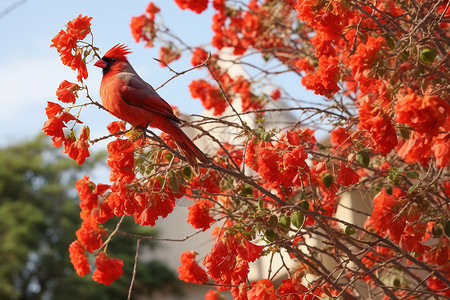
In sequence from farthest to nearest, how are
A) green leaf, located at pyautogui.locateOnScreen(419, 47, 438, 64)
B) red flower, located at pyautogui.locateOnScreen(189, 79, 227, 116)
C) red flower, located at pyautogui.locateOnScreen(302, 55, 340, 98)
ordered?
red flower, located at pyautogui.locateOnScreen(189, 79, 227, 116) < red flower, located at pyautogui.locateOnScreen(302, 55, 340, 98) < green leaf, located at pyautogui.locateOnScreen(419, 47, 438, 64)

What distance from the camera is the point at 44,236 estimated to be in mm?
14977

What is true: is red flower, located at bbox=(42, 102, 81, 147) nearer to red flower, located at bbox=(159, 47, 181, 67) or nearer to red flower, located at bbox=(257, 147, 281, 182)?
red flower, located at bbox=(257, 147, 281, 182)

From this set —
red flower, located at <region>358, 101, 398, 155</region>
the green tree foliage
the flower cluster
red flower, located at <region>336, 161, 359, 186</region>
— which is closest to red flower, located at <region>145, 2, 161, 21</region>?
the flower cluster

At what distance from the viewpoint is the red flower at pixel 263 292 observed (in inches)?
80.7

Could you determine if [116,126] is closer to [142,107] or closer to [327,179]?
[142,107]

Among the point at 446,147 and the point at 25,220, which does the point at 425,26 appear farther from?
the point at 25,220

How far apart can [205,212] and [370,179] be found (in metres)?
0.80

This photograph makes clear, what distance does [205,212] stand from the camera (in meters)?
2.53

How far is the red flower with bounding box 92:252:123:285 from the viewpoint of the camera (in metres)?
2.54

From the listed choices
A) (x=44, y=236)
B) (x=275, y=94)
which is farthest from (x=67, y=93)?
(x=44, y=236)

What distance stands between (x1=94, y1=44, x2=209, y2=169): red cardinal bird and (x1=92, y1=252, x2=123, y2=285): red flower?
2.06ft

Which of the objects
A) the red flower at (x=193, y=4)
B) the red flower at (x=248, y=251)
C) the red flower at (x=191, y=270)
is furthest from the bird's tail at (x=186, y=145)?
the red flower at (x=193, y=4)

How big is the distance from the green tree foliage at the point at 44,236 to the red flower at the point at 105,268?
29.9ft

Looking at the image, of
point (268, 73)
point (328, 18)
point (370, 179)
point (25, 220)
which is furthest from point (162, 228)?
point (328, 18)
